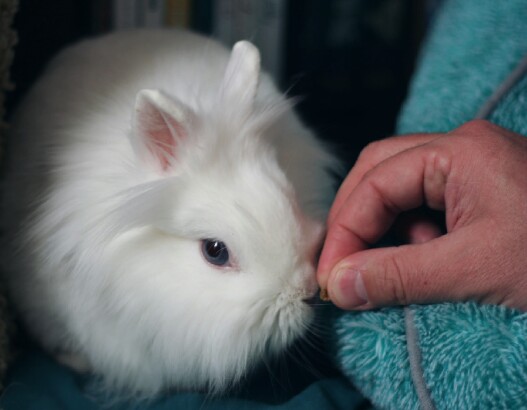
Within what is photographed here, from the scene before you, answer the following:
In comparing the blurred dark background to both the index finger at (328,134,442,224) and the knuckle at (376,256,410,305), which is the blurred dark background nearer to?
the index finger at (328,134,442,224)

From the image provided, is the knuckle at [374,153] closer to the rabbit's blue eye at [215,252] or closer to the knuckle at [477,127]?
the knuckle at [477,127]

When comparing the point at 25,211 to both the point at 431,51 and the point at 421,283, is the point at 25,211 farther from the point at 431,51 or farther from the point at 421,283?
the point at 431,51

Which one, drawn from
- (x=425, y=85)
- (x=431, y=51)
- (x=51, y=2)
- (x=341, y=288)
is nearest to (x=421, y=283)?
(x=341, y=288)

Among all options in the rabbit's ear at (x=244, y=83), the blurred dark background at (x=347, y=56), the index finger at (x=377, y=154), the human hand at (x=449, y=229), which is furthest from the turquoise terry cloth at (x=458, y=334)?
the blurred dark background at (x=347, y=56)

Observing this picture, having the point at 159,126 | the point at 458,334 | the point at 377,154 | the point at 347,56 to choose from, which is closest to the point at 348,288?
the point at 458,334

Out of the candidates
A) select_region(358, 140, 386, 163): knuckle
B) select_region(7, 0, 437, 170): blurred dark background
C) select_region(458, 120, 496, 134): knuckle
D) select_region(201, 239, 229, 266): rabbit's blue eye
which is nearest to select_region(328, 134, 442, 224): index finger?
select_region(358, 140, 386, 163): knuckle
